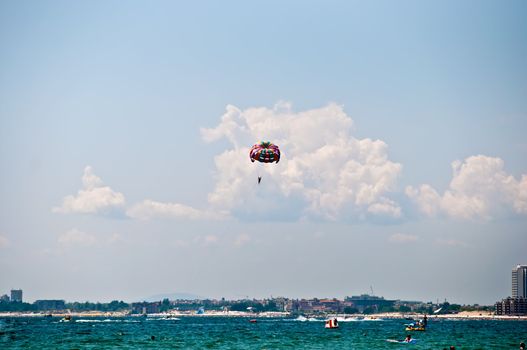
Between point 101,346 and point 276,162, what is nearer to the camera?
point 276,162

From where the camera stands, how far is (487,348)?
4513 inches

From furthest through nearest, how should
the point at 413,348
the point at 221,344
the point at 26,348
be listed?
1. the point at 221,344
2. the point at 26,348
3. the point at 413,348

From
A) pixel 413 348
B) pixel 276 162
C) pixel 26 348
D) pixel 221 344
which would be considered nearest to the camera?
pixel 276 162

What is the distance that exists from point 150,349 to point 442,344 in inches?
1666

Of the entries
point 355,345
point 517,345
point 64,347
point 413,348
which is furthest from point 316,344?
point 64,347

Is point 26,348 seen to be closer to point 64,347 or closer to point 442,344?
point 64,347

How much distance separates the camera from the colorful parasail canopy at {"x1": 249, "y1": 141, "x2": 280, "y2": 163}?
10156 cm

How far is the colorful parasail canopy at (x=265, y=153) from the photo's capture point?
101562mm

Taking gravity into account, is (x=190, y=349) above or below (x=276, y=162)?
below

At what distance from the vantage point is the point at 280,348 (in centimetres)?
11556

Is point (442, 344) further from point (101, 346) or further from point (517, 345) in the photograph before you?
point (101, 346)

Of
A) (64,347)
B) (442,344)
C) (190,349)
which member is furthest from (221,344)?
(442,344)

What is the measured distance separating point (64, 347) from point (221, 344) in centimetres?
2308

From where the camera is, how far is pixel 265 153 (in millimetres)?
101688
